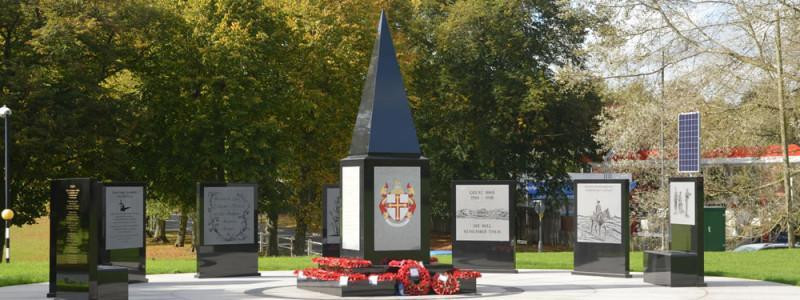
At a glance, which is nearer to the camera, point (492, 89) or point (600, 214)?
point (600, 214)

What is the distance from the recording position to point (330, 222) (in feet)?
95.3

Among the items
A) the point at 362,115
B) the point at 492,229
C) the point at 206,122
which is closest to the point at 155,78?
the point at 206,122

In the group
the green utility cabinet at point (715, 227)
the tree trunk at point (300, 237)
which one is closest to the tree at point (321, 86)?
the tree trunk at point (300, 237)

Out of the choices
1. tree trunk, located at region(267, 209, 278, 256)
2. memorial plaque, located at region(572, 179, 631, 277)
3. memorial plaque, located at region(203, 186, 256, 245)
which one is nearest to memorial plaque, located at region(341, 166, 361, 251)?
memorial plaque, located at region(203, 186, 256, 245)

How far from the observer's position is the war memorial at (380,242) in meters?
19.8

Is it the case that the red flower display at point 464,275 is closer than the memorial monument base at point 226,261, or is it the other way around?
the red flower display at point 464,275

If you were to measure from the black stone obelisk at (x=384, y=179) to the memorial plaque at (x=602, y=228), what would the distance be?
5349mm

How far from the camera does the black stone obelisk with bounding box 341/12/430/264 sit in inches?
847

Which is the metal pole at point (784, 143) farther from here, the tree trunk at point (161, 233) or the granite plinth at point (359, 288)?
the tree trunk at point (161, 233)

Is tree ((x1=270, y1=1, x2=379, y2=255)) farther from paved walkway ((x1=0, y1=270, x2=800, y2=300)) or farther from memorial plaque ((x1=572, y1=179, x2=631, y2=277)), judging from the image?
paved walkway ((x1=0, y1=270, x2=800, y2=300))

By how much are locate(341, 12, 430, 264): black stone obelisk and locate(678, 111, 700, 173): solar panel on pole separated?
21.8ft

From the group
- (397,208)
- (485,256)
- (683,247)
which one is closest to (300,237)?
(485,256)

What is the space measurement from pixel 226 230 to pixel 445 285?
670 cm

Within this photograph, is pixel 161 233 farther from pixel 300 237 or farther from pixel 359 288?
pixel 359 288
